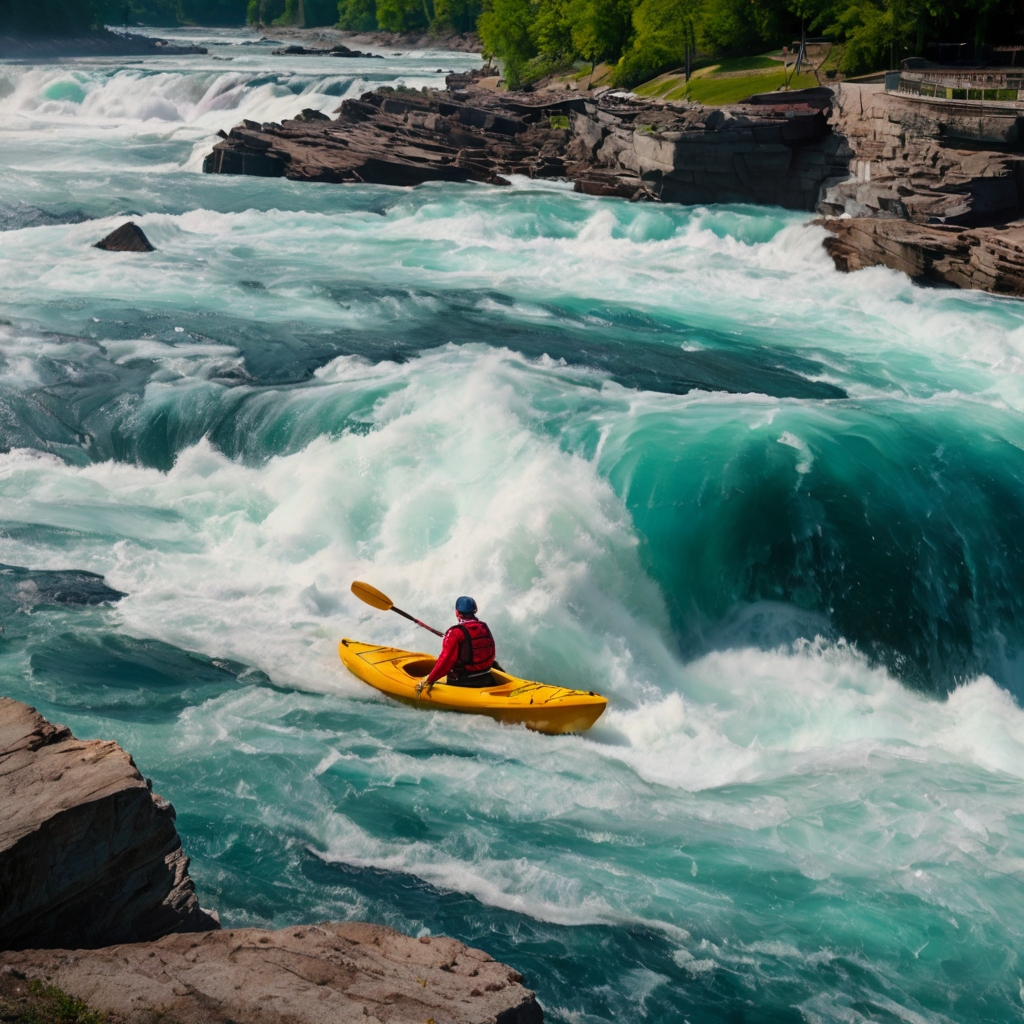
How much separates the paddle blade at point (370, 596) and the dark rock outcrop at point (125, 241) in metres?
17.8

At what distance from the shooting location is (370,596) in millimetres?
11875

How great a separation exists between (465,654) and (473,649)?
3.6 inches

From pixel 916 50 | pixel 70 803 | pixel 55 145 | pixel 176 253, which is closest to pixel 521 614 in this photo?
pixel 70 803

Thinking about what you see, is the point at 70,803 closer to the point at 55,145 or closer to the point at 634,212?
the point at 634,212

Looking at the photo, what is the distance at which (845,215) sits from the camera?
30.9 meters

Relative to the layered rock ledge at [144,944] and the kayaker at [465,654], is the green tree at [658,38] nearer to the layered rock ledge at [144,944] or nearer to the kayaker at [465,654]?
the kayaker at [465,654]

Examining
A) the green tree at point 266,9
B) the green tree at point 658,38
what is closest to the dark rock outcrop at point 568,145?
the green tree at point 658,38

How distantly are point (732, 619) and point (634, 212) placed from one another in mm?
21264

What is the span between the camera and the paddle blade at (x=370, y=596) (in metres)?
11.9

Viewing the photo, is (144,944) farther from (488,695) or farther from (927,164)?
(927,164)

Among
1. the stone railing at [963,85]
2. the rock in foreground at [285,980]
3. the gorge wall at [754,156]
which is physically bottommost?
the rock in foreground at [285,980]

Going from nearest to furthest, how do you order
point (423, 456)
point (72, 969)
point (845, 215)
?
1. point (72, 969)
2. point (423, 456)
3. point (845, 215)

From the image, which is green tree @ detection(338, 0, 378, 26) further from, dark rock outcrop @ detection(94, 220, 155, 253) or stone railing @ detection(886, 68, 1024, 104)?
dark rock outcrop @ detection(94, 220, 155, 253)

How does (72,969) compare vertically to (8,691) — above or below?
above
